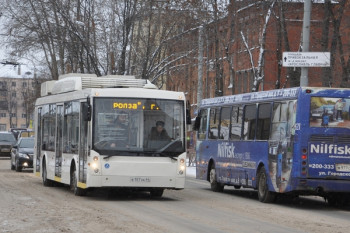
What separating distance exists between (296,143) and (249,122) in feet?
11.9

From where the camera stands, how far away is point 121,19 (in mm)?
46281

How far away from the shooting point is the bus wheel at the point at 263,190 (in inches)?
861

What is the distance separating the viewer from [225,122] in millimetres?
26031

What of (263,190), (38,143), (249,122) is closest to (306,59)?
(249,122)

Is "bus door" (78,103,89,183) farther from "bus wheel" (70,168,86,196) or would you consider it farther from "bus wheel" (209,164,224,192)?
"bus wheel" (209,164,224,192)

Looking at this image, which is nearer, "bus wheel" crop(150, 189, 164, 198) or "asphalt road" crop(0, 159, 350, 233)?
"asphalt road" crop(0, 159, 350, 233)

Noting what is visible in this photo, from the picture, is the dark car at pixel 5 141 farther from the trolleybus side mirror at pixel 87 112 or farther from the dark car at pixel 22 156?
the trolleybus side mirror at pixel 87 112

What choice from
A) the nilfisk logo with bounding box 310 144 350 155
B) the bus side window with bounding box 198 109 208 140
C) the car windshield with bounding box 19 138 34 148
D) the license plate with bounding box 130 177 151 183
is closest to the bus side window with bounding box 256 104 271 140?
the nilfisk logo with bounding box 310 144 350 155

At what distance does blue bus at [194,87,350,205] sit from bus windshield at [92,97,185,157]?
201 centimetres

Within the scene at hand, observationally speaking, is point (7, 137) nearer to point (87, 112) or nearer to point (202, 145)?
point (202, 145)

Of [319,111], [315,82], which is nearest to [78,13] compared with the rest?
[315,82]

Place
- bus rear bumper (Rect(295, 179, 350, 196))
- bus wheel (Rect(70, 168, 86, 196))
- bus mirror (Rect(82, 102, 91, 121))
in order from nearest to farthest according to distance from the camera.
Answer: bus rear bumper (Rect(295, 179, 350, 196)) < bus mirror (Rect(82, 102, 91, 121)) < bus wheel (Rect(70, 168, 86, 196))

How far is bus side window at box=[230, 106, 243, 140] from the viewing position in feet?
80.3

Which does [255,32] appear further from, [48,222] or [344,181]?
[48,222]
